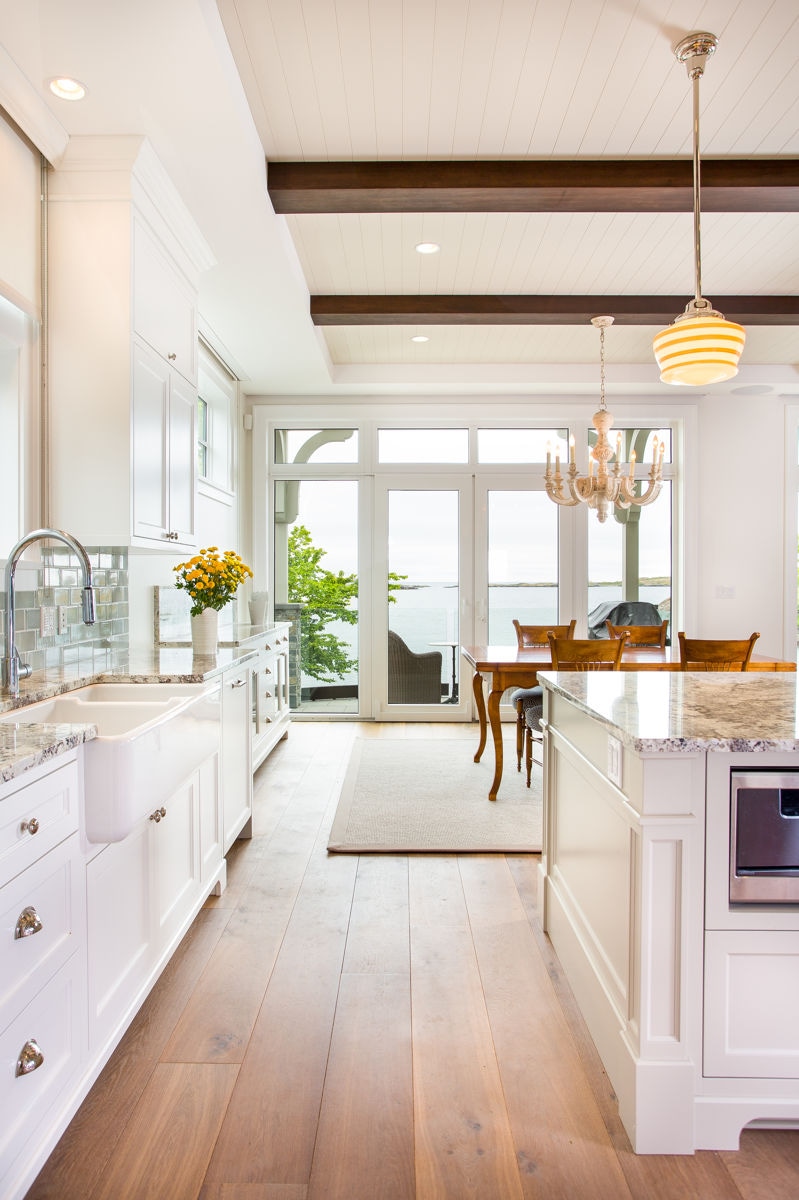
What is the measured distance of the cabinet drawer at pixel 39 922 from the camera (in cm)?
123

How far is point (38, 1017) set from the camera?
4.36 feet

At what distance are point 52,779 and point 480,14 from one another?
2.37 metres

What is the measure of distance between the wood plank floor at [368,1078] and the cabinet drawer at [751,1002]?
20 centimetres

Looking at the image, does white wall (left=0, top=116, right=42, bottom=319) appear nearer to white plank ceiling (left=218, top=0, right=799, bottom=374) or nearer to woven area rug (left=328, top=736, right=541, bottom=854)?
white plank ceiling (left=218, top=0, right=799, bottom=374)

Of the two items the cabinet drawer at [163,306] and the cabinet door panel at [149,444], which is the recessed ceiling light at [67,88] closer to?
the cabinet drawer at [163,306]

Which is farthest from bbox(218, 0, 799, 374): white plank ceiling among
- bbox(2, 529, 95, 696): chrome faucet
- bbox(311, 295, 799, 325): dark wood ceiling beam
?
bbox(2, 529, 95, 696): chrome faucet

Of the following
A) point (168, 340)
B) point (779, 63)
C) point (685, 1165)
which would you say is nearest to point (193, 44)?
point (168, 340)

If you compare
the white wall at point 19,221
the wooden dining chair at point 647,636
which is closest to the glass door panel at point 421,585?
the wooden dining chair at point 647,636

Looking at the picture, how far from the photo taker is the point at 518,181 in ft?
9.57

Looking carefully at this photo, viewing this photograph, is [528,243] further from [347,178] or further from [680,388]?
[680,388]

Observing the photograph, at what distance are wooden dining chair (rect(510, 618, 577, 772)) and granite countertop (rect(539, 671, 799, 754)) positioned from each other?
1553 millimetres

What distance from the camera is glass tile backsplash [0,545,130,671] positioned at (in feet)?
7.76

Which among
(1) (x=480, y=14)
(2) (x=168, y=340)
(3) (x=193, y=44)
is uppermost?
(1) (x=480, y=14)

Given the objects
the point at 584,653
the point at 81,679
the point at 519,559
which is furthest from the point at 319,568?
the point at 81,679
